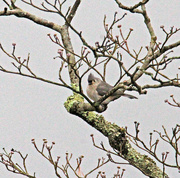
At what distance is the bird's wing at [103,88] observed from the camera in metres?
5.84

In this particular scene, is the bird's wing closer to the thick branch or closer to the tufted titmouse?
the tufted titmouse

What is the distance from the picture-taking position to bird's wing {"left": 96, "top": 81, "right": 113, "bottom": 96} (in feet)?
19.2

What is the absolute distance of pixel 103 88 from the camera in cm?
586

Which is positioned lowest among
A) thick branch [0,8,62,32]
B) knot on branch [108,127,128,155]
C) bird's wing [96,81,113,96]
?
knot on branch [108,127,128,155]

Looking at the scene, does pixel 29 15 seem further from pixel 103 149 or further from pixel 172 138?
pixel 172 138

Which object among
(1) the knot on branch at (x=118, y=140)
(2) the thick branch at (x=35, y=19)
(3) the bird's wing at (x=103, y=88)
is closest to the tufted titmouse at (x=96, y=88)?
(3) the bird's wing at (x=103, y=88)

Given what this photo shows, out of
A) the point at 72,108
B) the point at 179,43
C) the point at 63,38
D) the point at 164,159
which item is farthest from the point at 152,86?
the point at 63,38

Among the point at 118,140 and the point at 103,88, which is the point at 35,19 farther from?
the point at 118,140

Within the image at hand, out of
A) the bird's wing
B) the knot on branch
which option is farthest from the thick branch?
the knot on branch

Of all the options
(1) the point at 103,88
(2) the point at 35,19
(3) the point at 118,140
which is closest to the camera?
(3) the point at 118,140

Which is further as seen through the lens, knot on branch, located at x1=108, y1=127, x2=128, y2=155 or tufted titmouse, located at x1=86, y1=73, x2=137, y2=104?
tufted titmouse, located at x1=86, y1=73, x2=137, y2=104

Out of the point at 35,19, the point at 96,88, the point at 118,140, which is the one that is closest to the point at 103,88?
the point at 96,88

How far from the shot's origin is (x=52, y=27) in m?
6.19

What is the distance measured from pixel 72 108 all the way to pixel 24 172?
1011mm
